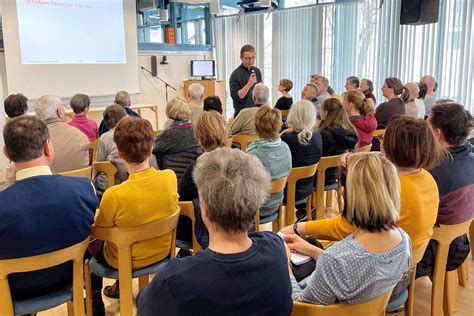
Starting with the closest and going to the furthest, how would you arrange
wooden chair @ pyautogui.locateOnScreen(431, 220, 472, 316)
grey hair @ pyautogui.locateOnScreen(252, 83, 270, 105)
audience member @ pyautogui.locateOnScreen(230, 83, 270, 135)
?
wooden chair @ pyautogui.locateOnScreen(431, 220, 472, 316) < audience member @ pyautogui.locateOnScreen(230, 83, 270, 135) < grey hair @ pyautogui.locateOnScreen(252, 83, 270, 105)

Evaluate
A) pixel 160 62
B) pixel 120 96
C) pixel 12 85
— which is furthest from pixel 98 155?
pixel 160 62

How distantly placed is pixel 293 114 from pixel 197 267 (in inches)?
95.4

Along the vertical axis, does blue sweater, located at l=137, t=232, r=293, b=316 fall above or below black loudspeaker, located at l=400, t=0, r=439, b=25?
below

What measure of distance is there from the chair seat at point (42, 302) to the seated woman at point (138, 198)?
295 millimetres

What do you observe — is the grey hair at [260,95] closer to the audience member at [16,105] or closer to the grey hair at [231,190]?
the audience member at [16,105]

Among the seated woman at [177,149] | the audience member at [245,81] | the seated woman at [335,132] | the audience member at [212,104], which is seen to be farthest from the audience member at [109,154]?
the audience member at [245,81]

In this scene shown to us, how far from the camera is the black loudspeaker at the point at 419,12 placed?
6.31 meters

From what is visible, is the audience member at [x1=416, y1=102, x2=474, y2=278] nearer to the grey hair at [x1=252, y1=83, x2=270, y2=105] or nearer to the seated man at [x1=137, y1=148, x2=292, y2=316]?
the seated man at [x1=137, y1=148, x2=292, y2=316]

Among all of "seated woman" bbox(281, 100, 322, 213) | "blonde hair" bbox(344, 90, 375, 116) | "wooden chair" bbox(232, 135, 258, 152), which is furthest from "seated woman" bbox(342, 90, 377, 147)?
"wooden chair" bbox(232, 135, 258, 152)

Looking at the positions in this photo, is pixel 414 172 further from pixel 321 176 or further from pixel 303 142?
pixel 321 176

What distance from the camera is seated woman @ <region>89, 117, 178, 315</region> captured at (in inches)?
77.5

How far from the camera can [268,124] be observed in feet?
9.75

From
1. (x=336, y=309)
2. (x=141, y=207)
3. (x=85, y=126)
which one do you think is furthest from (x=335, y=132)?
(x=336, y=309)

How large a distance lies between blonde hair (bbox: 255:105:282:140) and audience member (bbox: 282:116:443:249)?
109cm
